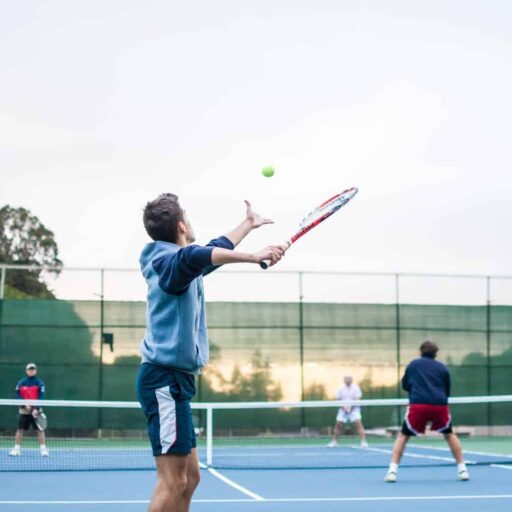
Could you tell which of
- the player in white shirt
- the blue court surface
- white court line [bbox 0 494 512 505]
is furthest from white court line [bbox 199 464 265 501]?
the player in white shirt

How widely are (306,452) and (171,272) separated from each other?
11.8 m

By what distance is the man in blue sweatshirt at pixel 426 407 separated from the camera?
31.6 ft

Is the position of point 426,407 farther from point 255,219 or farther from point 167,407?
point 167,407

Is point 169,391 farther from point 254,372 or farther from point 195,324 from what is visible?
point 254,372

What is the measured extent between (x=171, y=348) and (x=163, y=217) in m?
0.56

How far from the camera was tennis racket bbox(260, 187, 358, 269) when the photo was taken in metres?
5.05

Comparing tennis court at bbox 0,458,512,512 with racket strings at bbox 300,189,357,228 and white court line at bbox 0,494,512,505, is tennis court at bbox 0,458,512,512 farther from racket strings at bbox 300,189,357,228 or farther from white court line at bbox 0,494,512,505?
racket strings at bbox 300,189,357,228

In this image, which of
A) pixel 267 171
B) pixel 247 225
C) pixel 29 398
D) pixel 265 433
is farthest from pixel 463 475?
pixel 265 433

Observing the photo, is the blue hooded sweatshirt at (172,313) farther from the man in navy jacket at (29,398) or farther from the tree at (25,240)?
the tree at (25,240)

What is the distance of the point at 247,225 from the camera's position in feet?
16.0

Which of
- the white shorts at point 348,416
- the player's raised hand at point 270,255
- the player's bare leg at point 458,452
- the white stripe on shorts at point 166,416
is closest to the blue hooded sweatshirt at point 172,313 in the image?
the white stripe on shorts at point 166,416

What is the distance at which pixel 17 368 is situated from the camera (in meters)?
→ 18.6

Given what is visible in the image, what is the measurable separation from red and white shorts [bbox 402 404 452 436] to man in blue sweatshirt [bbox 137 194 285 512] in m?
5.31

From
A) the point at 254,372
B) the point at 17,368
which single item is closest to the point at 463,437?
the point at 254,372
